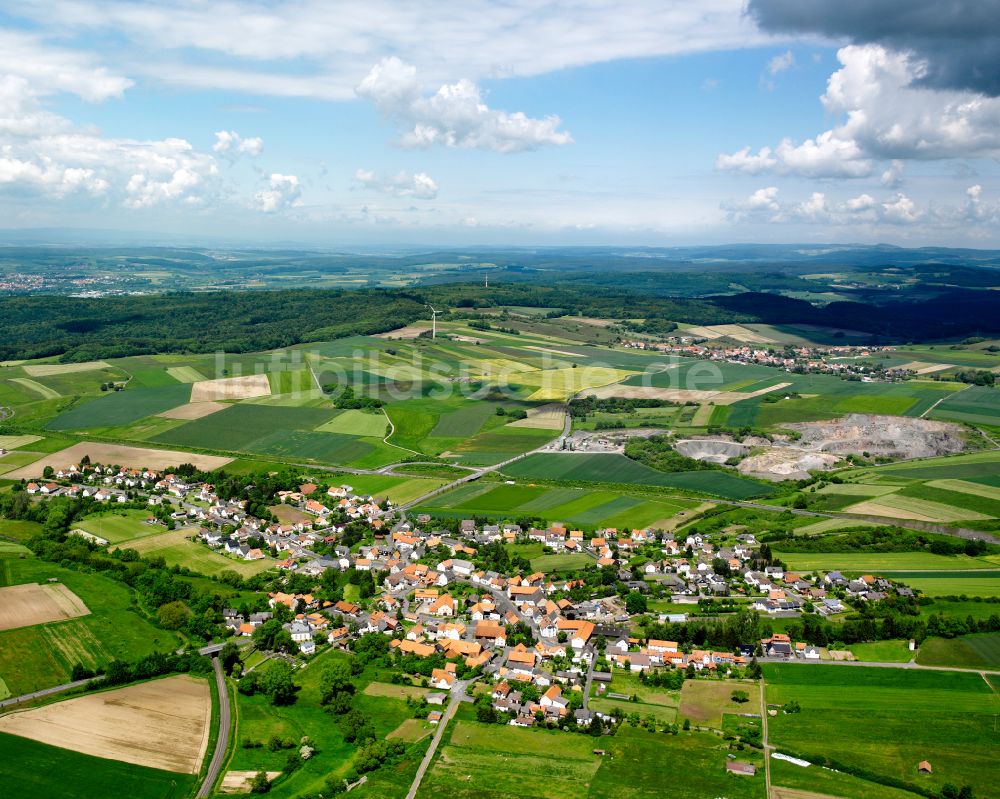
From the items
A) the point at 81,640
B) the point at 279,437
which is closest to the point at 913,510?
the point at 81,640

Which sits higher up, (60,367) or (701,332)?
(701,332)

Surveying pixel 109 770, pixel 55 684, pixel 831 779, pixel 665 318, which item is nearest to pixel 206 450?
pixel 55 684

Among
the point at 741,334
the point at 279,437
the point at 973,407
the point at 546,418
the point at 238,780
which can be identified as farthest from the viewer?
the point at 741,334

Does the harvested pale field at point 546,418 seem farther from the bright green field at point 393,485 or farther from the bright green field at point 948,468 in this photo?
the bright green field at point 948,468

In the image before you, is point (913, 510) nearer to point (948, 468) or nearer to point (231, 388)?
point (948, 468)

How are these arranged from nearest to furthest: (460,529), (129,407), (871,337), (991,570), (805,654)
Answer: (805,654)
(991,570)
(460,529)
(129,407)
(871,337)

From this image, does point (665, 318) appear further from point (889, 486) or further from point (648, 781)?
point (648, 781)
